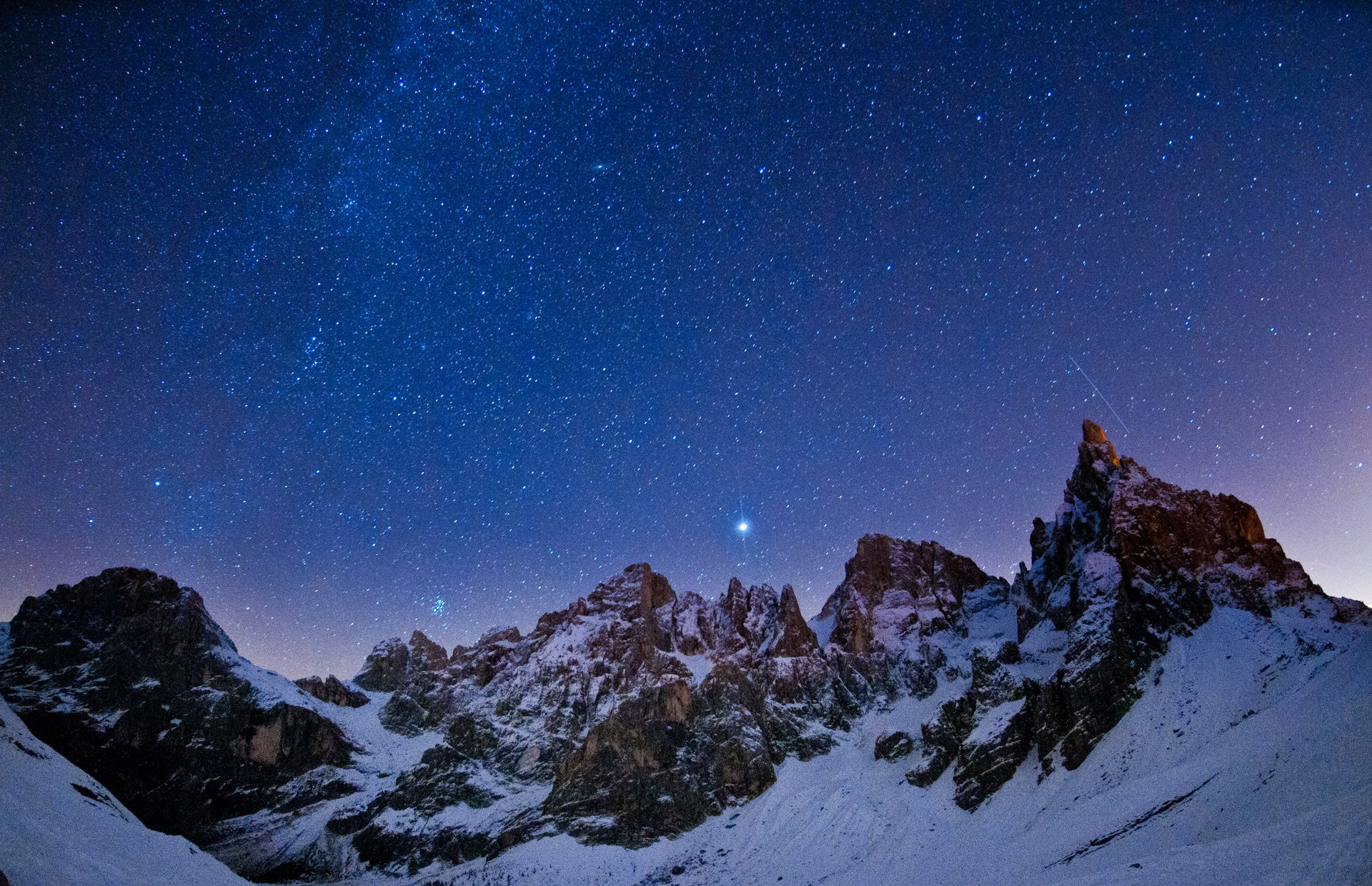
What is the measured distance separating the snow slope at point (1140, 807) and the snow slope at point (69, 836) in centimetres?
5076

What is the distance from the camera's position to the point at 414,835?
98.6 m

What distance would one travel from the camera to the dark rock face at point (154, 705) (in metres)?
96.8

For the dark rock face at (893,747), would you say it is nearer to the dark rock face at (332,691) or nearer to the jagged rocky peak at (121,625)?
the dark rock face at (332,691)

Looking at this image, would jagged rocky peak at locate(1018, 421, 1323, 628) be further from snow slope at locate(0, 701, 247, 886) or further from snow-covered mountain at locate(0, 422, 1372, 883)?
snow slope at locate(0, 701, 247, 886)

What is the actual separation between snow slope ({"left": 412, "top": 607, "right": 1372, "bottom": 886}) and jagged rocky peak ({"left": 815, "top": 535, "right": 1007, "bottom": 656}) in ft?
54.6

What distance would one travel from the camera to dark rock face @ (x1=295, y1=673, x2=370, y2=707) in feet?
438

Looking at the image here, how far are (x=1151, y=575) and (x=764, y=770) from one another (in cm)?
6442

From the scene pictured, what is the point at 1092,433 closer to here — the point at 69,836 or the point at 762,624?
the point at 762,624

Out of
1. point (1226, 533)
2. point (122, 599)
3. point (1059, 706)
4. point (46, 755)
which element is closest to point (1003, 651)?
point (1059, 706)

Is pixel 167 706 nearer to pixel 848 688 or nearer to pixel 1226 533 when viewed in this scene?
pixel 848 688

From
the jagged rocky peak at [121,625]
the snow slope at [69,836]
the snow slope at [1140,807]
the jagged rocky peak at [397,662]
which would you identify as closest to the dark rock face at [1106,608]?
the snow slope at [1140,807]

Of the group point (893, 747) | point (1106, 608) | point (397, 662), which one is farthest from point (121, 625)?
point (1106, 608)

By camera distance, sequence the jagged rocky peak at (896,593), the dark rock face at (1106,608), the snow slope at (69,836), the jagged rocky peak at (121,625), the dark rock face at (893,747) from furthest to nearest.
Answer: the jagged rocky peak at (896,593), the jagged rocky peak at (121,625), the dark rock face at (893,747), the dark rock face at (1106,608), the snow slope at (69,836)

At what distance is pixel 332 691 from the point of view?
134750 mm
